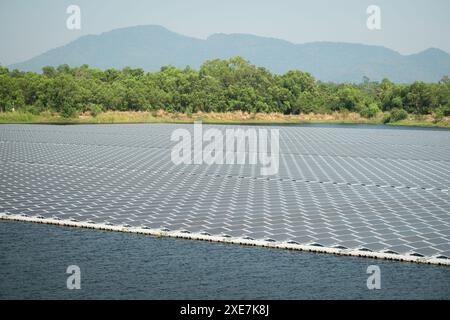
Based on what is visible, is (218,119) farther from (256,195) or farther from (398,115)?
(256,195)

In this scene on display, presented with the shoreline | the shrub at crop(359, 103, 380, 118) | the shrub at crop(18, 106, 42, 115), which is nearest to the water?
the shoreline

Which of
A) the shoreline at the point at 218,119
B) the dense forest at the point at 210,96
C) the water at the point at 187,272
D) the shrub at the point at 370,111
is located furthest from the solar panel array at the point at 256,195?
the shrub at the point at 370,111

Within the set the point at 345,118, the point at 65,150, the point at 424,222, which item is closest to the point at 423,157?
the point at 424,222

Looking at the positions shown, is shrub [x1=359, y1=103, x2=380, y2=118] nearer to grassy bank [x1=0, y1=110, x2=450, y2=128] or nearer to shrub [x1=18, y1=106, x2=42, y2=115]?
grassy bank [x1=0, y1=110, x2=450, y2=128]

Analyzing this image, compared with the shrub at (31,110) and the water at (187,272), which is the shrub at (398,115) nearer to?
the shrub at (31,110)

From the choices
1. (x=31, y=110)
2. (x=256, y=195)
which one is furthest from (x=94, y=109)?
(x=256, y=195)

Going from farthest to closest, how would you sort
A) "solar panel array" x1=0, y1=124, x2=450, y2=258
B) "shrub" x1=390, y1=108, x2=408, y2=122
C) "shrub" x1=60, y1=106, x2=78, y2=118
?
"shrub" x1=390, y1=108, x2=408, y2=122 < "shrub" x1=60, y1=106, x2=78, y2=118 < "solar panel array" x1=0, y1=124, x2=450, y2=258
